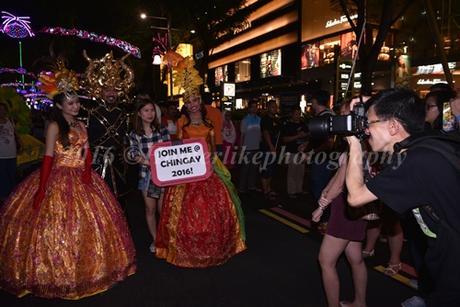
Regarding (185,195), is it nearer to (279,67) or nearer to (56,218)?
(56,218)

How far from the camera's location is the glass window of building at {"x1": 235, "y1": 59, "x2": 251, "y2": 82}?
153ft

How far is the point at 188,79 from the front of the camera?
4812 millimetres

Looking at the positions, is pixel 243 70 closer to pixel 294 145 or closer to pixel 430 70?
pixel 430 70

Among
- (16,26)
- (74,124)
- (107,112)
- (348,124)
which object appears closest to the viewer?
(348,124)

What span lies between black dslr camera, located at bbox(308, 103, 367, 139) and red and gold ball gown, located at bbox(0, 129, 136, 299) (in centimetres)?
242

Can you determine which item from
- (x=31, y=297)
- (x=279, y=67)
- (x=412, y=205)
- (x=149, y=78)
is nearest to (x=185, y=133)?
(x=31, y=297)

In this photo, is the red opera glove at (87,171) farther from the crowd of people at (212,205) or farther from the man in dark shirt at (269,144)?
the man in dark shirt at (269,144)

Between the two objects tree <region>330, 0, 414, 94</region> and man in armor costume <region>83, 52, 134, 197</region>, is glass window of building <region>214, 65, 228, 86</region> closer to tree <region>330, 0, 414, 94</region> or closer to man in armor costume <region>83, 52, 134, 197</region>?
tree <region>330, 0, 414, 94</region>

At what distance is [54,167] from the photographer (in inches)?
151

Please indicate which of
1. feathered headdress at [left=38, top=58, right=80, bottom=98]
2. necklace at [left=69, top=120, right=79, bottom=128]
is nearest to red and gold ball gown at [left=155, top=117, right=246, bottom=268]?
necklace at [left=69, top=120, right=79, bottom=128]

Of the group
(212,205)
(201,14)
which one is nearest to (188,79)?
(212,205)

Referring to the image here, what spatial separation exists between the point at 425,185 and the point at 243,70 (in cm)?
4750

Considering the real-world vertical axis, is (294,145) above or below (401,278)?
above

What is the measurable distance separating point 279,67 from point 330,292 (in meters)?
37.2
